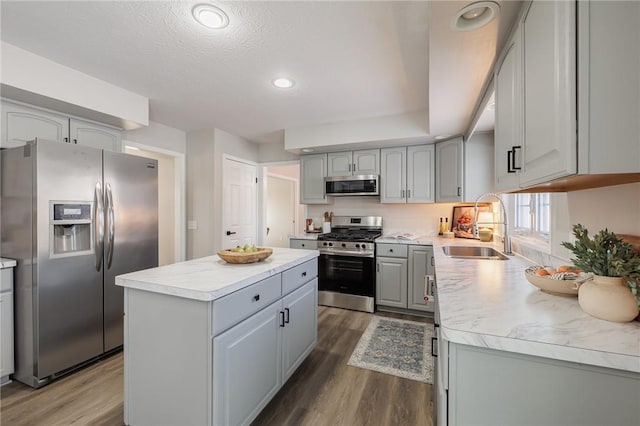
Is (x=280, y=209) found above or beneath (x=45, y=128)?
beneath

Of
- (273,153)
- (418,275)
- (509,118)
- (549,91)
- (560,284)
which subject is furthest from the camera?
(273,153)

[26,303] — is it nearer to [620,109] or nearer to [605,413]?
[605,413]

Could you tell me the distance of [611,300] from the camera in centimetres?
85

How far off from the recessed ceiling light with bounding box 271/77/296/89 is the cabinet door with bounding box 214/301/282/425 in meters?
1.82

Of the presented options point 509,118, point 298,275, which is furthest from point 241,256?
point 509,118

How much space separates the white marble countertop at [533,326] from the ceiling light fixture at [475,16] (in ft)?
3.93

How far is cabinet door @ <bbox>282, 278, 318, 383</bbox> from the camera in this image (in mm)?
1852

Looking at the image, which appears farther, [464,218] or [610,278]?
[464,218]

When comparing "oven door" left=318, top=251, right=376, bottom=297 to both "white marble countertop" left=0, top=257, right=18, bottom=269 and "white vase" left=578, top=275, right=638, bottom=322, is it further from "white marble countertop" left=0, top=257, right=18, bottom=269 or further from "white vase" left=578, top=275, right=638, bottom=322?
"white marble countertop" left=0, top=257, right=18, bottom=269

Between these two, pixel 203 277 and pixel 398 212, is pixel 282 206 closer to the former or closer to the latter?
pixel 398 212

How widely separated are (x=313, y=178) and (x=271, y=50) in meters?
2.27

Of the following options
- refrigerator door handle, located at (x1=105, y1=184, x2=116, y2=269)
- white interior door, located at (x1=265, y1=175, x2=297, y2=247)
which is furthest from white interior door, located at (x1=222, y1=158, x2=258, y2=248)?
white interior door, located at (x1=265, y1=175, x2=297, y2=247)

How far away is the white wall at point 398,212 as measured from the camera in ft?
12.4

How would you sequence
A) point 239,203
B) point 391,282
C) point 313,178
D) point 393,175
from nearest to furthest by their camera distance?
point 391,282
point 393,175
point 313,178
point 239,203
